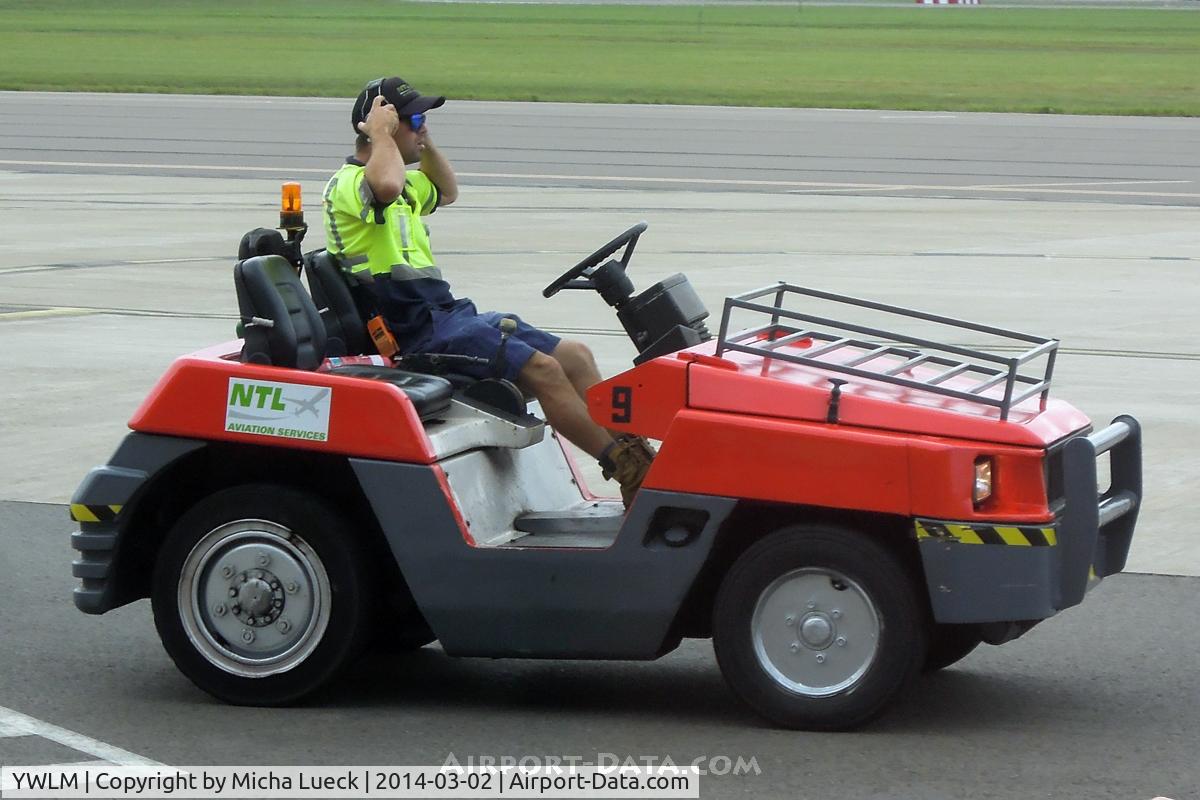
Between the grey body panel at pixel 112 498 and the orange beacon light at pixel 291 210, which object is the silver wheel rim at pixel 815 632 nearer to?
the grey body panel at pixel 112 498

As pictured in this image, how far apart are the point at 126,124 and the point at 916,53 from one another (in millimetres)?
32855

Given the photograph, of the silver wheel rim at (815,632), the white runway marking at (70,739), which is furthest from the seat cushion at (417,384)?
the white runway marking at (70,739)

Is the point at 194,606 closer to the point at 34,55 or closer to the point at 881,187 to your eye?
the point at 881,187

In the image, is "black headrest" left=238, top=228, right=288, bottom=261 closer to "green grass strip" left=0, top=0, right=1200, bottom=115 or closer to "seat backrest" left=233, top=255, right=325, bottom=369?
"seat backrest" left=233, top=255, right=325, bottom=369

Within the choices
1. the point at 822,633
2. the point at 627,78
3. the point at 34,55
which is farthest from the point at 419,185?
the point at 34,55

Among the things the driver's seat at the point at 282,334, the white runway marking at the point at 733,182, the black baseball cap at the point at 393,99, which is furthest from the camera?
the white runway marking at the point at 733,182

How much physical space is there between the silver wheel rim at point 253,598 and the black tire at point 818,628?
3.66 feet

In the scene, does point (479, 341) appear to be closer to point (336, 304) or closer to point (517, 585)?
point (336, 304)

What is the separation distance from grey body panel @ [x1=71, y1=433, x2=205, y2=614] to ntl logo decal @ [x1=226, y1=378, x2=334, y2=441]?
16 centimetres

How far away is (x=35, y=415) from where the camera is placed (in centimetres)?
1016

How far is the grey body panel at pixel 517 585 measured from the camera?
5.32 m

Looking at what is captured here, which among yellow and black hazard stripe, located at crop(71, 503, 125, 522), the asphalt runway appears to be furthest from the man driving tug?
yellow and black hazard stripe, located at crop(71, 503, 125, 522)

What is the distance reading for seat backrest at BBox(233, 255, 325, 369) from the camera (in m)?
5.60

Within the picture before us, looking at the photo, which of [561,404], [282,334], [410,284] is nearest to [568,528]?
[561,404]
